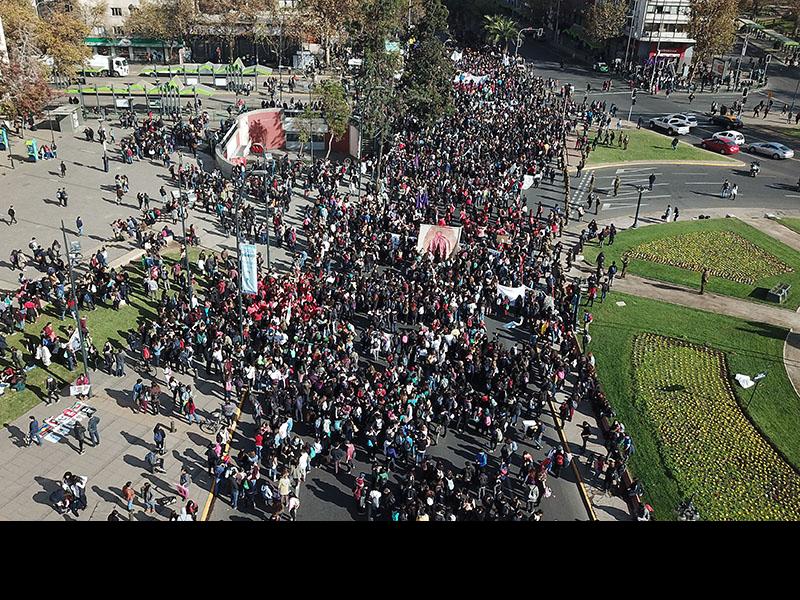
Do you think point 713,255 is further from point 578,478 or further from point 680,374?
point 578,478

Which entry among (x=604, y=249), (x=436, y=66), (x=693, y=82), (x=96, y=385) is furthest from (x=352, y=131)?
(x=693, y=82)

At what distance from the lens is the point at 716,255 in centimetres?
3894

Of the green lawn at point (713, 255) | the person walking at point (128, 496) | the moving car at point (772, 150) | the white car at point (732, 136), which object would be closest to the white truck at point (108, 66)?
the green lawn at point (713, 255)

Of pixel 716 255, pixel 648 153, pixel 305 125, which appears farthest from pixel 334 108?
pixel 716 255

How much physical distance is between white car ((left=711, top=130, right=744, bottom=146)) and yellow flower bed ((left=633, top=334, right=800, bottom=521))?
34.6 m

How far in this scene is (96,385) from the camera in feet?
84.9

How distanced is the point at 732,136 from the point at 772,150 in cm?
331

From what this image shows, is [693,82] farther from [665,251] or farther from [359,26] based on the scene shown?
[665,251]

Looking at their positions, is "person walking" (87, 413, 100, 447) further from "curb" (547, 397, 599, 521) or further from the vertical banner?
"curb" (547, 397, 599, 521)

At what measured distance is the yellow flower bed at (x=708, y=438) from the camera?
21.6 m

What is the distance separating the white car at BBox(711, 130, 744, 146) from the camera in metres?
57.8

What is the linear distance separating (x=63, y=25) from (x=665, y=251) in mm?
60334


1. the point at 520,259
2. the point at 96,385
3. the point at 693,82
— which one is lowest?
the point at 96,385

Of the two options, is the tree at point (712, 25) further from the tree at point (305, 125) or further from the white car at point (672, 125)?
the tree at point (305, 125)
